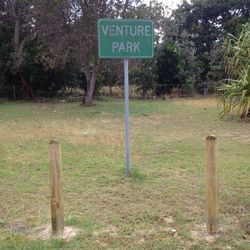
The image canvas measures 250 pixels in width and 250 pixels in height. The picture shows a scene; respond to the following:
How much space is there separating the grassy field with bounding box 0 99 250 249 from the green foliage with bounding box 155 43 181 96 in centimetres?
1637

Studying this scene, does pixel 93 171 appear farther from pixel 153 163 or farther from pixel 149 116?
pixel 149 116

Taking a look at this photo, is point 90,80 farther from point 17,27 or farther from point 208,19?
point 208,19

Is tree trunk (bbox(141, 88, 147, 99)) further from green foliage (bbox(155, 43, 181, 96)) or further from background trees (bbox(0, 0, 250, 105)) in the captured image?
green foliage (bbox(155, 43, 181, 96))

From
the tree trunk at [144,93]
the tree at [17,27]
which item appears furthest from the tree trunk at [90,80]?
the tree trunk at [144,93]

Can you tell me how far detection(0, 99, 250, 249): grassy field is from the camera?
13.2 feet

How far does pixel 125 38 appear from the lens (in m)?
5.73

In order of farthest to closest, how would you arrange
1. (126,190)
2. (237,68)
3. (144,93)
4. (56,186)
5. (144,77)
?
→ 1. (144,93)
2. (144,77)
3. (237,68)
4. (126,190)
5. (56,186)

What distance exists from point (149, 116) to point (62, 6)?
7248 mm

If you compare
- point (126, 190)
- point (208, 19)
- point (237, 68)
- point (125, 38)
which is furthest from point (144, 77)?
point (126, 190)

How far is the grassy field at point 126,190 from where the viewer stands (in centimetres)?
401

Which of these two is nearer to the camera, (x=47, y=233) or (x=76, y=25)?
(x=47, y=233)

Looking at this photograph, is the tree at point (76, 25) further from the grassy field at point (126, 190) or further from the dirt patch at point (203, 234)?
the dirt patch at point (203, 234)

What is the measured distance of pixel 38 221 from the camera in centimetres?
449

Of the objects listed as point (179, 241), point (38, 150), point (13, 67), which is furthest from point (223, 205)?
point (13, 67)
